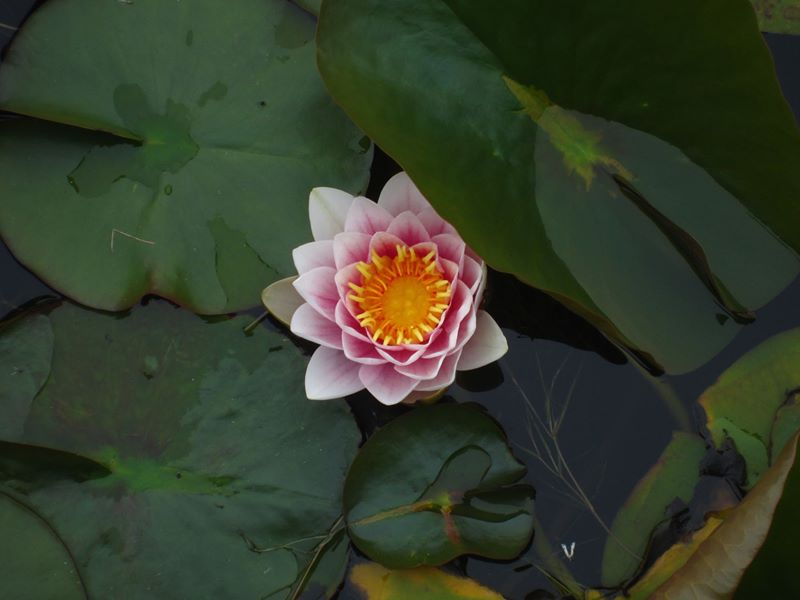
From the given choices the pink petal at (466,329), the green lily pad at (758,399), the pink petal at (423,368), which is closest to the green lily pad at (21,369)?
the pink petal at (423,368)

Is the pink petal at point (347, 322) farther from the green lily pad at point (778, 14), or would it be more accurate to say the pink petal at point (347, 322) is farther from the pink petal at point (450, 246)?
the green lily pad at point (778, 14)

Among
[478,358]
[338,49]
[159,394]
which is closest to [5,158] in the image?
[159,394]

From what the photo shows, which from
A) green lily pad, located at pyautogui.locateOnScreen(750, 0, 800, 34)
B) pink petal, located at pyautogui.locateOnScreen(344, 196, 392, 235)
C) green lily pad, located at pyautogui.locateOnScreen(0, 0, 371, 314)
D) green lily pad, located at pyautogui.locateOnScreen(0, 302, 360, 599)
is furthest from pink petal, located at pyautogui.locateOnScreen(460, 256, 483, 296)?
green lily pad, located at pyautogui.locateOnScreen(750, 0, 800, 34)

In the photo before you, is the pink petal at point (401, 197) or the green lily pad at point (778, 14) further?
the green lily pad at point (778, 14)

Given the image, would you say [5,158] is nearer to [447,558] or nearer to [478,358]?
[478,358]

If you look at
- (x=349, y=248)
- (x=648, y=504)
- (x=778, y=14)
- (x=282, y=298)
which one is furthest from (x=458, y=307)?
(x=778, y=14)

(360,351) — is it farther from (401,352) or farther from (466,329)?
(466,329)
